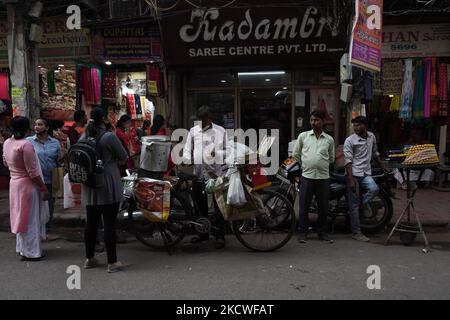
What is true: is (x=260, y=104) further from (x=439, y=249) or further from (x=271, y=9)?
(x=439, y=249)

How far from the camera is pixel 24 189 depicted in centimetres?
495

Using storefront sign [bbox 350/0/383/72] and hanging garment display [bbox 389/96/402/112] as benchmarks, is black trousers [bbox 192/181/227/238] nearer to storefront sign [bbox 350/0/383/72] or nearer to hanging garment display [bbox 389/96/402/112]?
storefront sign [bbox 350/0/383/72]

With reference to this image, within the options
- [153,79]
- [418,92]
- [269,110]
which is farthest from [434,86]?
[153,79]

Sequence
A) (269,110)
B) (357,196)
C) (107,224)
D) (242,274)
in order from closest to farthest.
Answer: (242,274)
(107,224)
(357,196)
(269,110)

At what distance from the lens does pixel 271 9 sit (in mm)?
8117

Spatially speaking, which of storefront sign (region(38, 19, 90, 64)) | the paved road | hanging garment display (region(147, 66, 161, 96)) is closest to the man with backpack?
the paved road

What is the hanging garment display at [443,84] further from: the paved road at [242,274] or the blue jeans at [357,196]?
the paved road at [242,274]

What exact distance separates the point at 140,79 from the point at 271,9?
4227 millimetres

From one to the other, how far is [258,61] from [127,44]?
3.05 m

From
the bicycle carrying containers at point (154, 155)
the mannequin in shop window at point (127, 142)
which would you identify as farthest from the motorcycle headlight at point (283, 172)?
the mannequin in shop window at point (127, 142)

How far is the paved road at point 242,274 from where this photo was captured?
390 centimetres

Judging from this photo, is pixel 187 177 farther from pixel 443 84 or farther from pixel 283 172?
pixel 443 84

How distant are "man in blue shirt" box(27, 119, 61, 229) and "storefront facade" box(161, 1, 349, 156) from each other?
12.6ft

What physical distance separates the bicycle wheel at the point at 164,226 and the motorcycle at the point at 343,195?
1.58 meters
